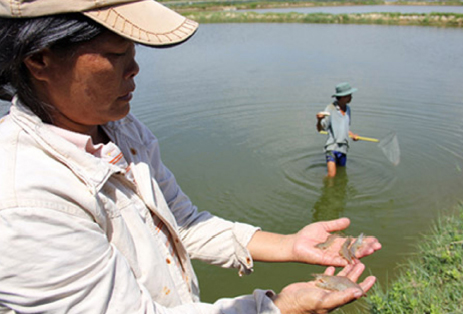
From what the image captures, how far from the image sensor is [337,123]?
5.88 metres

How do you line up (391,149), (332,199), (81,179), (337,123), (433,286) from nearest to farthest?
(81,179) < (433,286) < (332,199) < (337,123) < (391,149)

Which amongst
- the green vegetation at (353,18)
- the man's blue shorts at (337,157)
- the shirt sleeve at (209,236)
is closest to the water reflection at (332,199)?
the man's blue shorts at (337,157)

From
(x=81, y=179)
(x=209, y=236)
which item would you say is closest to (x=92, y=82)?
(x=81, y=179)

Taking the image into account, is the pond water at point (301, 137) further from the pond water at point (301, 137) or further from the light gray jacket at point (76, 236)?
the light gray jacket at point (76, 236)

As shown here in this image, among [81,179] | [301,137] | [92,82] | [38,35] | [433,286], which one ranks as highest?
[38,35]

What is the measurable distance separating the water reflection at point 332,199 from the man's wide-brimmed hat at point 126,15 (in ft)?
14.5

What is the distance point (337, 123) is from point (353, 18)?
21.7 m

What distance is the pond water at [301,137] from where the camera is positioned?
5.21m

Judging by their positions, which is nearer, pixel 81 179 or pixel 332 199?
pixel 81 179

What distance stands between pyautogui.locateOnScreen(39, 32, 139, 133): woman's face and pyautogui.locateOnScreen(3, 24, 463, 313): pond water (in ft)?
10.5

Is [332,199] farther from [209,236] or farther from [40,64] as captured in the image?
[40,64]

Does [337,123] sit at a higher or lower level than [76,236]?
lower

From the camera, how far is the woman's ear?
114cm

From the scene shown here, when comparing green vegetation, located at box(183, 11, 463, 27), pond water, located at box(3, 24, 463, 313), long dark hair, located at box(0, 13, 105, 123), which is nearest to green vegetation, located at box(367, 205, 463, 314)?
pond water, located at box(3, 24, 463, 313)
